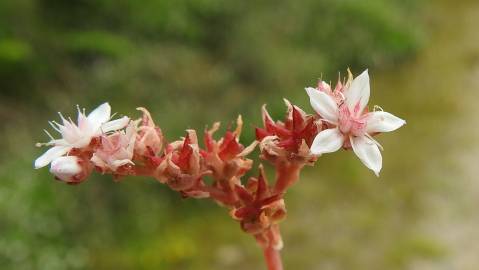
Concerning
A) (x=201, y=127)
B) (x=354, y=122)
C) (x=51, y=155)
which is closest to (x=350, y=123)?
(x=354, y=122)

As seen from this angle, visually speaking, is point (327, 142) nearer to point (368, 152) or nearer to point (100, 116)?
point (368, 152)

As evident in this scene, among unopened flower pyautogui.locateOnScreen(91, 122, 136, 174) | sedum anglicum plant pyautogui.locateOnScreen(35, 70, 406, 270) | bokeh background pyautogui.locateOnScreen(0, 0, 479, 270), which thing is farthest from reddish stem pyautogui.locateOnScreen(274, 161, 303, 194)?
bokeh background pyautogui.locateOnScreen(0, 0, 479, 270)

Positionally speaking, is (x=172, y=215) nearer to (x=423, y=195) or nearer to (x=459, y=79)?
(x=423, y=195)

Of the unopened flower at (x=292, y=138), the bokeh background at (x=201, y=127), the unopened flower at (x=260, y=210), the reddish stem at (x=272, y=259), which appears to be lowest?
the reddish stem at (x=272, y=259)

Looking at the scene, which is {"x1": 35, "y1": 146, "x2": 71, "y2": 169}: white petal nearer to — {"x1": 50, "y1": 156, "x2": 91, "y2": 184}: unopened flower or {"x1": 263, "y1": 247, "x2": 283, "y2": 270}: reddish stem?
{"x1": 50, "y1": 156, "x2": 91, "y2": 184}: unopened flower

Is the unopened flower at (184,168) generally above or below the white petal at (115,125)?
below

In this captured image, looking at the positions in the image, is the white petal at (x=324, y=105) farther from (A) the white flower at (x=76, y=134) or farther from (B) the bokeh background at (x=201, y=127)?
(B) the bokeh background at (x=201, y=127)

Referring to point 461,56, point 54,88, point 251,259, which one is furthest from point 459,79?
point 54,88

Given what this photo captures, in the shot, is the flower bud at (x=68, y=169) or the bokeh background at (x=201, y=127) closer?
the flower bud at (x=68, y=169)

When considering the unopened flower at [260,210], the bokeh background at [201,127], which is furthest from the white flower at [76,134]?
the bokeh background at [201,127]
